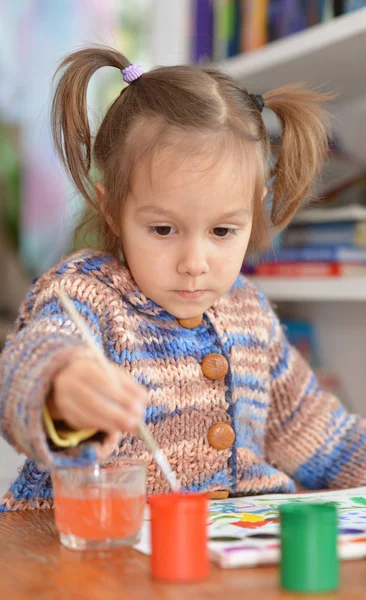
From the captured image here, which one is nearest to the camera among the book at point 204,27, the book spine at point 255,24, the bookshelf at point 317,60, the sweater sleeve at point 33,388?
the sweater sleeve at point 33,388

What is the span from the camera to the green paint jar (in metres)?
0.65

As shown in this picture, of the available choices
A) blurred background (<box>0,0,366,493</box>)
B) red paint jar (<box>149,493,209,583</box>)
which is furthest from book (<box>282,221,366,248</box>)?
red paint jar (<box>149,493,209,583</box>)

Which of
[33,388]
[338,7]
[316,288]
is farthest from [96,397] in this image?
[338,7]

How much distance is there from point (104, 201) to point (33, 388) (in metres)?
0.40

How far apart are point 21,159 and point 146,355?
3230 millimetres

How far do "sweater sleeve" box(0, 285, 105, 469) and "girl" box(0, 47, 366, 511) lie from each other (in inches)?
2.8

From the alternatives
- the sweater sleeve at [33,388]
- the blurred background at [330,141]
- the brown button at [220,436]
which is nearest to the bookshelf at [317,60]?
the blurred background at [330,141]

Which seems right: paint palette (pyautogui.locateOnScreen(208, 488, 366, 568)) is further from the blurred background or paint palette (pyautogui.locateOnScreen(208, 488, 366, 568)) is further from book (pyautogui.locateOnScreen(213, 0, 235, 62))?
book (pyautogui.locateOnScreen(213, 0, 235, 62))

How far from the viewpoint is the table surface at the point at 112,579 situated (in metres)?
0.65

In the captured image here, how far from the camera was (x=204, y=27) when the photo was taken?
1973 mm

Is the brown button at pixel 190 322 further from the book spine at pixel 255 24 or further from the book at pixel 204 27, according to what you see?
the book at pixel 204 27

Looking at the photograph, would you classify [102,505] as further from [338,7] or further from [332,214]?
[338,7]

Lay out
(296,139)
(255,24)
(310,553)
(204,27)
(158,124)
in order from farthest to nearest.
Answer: (204,27), (255,24), (296,139), (158,124), (310,553)

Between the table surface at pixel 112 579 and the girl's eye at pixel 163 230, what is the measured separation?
1.23ft
